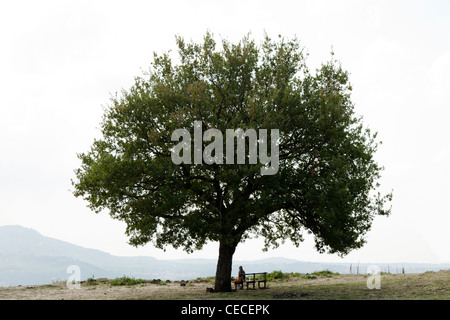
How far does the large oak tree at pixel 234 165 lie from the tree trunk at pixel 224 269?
8 cm

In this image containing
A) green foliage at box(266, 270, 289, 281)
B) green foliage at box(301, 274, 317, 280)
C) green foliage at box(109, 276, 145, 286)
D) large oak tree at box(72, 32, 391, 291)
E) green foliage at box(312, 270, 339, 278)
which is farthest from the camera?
green foliage at box(312, 270, 339, 278)

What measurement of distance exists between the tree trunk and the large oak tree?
0.25ft

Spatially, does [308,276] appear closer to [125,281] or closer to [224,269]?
[224,269]

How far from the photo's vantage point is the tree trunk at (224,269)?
97.3ft

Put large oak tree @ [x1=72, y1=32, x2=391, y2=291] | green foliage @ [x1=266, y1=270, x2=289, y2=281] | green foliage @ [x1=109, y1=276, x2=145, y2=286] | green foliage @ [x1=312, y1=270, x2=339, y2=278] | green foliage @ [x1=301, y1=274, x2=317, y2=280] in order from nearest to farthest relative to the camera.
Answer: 1. large oak tree @ [x1=72, y1=32, x2=391, y2=291]
2. green foliage @ [x1=109, y1=276, x2=145, y2=286]
3. green foliage @ [x1=301, y1=274, x2=317, y2=280]
4. green foliage @ [x1=266, y1=270, x2=289, y2=281]
5. green foliage @ [x1=312, y1=270, x2=339, y2=278]

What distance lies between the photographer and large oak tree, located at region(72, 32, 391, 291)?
1019 inches

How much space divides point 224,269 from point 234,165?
30.0ft

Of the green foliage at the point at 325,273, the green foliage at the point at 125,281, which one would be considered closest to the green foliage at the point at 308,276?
the green foliage at the point at 325,273

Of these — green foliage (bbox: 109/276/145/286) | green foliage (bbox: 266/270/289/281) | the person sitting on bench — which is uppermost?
the person sitting on bench

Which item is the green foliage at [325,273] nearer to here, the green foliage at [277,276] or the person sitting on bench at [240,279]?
the green foliage at [277,276]

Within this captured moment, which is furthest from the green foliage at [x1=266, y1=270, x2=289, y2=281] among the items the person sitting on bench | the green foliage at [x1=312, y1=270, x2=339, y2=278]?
the person sitting on bench

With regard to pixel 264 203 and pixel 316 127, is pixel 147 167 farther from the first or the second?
pixel 316 127

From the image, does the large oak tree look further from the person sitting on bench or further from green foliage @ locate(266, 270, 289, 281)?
green foliage @ locate(266, 270, 289, 281)
